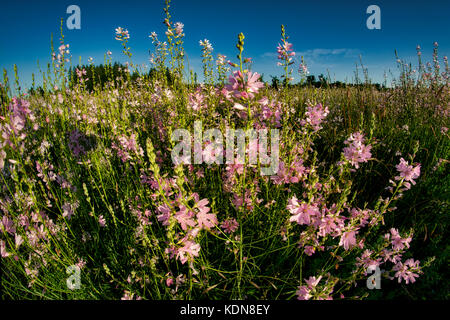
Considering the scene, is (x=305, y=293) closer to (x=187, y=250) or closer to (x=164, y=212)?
(x=187, y=250)

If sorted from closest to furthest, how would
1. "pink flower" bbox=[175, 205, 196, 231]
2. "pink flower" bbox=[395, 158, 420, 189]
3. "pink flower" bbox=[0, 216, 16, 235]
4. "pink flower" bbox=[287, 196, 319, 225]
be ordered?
"pink flower" bbox=[175, 205, 196, 231] → "pink flower" bbox=[287, 196, 319, 225] → "pink flower" bbox=[395, 158, 420, 189] → "pink flower" bbox=[0, 216, 16, 235]

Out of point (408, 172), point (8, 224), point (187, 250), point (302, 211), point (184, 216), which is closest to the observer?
point (184, 216)

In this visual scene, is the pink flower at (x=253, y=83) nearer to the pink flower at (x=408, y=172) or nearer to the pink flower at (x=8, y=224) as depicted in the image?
the pink flower at (x=408, y=172)

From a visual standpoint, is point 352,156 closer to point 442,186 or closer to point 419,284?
point 419,284

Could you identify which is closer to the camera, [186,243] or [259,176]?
[186,243]

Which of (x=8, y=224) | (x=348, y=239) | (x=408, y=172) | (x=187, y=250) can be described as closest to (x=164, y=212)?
(x=187, y=250)

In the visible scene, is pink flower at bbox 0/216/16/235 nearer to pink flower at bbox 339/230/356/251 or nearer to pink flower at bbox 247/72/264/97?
pink flower at bbox 247/72/264/97

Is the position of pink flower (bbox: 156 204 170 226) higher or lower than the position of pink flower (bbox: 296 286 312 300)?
higher

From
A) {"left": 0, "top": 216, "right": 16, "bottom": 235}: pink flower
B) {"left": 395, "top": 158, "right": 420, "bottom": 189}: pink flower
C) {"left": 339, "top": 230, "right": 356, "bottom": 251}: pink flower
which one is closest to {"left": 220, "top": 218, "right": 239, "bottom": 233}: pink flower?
{"left": 339, "top": 230, "right": 356, "bottom": 251}: pink flower

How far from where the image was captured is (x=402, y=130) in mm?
3340

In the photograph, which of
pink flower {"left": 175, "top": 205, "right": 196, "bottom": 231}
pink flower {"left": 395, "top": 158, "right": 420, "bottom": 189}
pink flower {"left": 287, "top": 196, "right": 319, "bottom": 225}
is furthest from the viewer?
pink flower {"left": 395, "top": 158, "right": 420, "bottom": 189}

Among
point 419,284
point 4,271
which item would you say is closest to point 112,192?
point 4,271

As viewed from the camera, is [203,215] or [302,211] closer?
[203,215]
